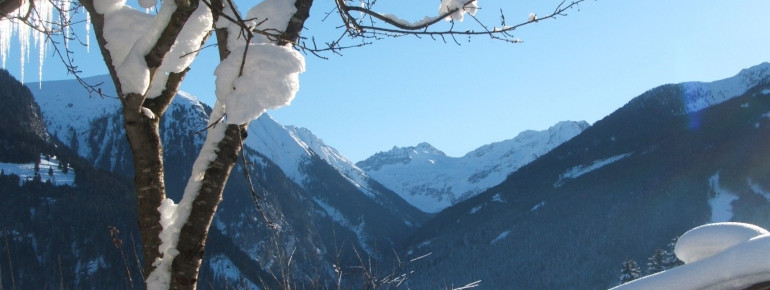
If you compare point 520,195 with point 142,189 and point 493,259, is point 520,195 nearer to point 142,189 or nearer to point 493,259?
point 493,259

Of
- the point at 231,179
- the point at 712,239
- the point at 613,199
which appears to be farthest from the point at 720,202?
the point at 712,239

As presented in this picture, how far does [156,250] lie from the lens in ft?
6.70

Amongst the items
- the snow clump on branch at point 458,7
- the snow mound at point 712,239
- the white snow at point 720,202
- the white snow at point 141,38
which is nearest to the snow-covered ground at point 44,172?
the white snow at point 141,38

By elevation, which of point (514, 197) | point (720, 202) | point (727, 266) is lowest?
point (720, 202)

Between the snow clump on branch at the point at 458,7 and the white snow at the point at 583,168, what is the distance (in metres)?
127

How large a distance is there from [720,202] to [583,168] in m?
39.6

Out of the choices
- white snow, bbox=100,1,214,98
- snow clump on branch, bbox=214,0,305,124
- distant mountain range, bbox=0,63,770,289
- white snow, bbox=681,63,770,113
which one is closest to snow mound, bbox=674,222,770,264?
snow clump on branch, bbox=214,0,305,124

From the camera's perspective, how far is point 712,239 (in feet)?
6.26

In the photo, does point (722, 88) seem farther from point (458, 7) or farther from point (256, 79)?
point (256, 79)

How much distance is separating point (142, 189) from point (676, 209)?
10070cm

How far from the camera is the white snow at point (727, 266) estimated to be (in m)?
1.71

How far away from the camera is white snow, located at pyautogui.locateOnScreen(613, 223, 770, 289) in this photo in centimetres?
171

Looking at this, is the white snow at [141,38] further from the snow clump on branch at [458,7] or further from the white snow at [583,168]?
the white snow at [583,168]

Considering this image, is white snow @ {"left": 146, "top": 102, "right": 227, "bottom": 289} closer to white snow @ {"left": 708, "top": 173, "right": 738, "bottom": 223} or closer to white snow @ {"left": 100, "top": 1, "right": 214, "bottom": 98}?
white snow @ {"left": 100, "top": 1, "right": 214, "bottom": 98}
